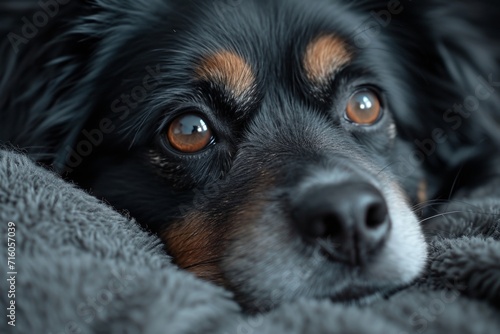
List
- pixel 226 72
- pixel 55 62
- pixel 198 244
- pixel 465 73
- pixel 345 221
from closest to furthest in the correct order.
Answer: pixel 345 221 < pixel 198 244 < pixel 226 72 < pixel 55 62 < pixel 465 73

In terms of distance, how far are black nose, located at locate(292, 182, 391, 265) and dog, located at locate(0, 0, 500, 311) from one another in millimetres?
22

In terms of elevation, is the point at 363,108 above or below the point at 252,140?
above

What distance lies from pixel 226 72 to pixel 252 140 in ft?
0.60

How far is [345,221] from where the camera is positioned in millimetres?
1038

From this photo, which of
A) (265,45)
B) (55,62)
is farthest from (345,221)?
(55,62)

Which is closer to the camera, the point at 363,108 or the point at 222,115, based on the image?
the point at 222,115

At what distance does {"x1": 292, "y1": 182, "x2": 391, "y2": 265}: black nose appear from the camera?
3.44 ft

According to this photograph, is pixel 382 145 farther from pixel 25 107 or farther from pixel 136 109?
pixel 25 107

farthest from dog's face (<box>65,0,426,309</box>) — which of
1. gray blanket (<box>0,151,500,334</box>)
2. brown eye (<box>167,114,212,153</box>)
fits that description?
gray blanket (<box>0,151,500,334</box>)

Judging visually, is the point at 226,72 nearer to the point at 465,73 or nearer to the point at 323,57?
the point at 323,57

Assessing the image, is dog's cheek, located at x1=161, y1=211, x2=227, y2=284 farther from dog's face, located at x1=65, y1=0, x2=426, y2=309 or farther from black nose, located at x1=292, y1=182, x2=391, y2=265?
black nose, located at x1=292, y1=182, x2=391, y2=265

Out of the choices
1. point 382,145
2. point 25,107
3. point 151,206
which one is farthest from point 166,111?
point 382,145

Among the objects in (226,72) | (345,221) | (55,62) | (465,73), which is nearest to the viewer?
(345,221)

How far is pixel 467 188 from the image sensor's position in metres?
1.94
